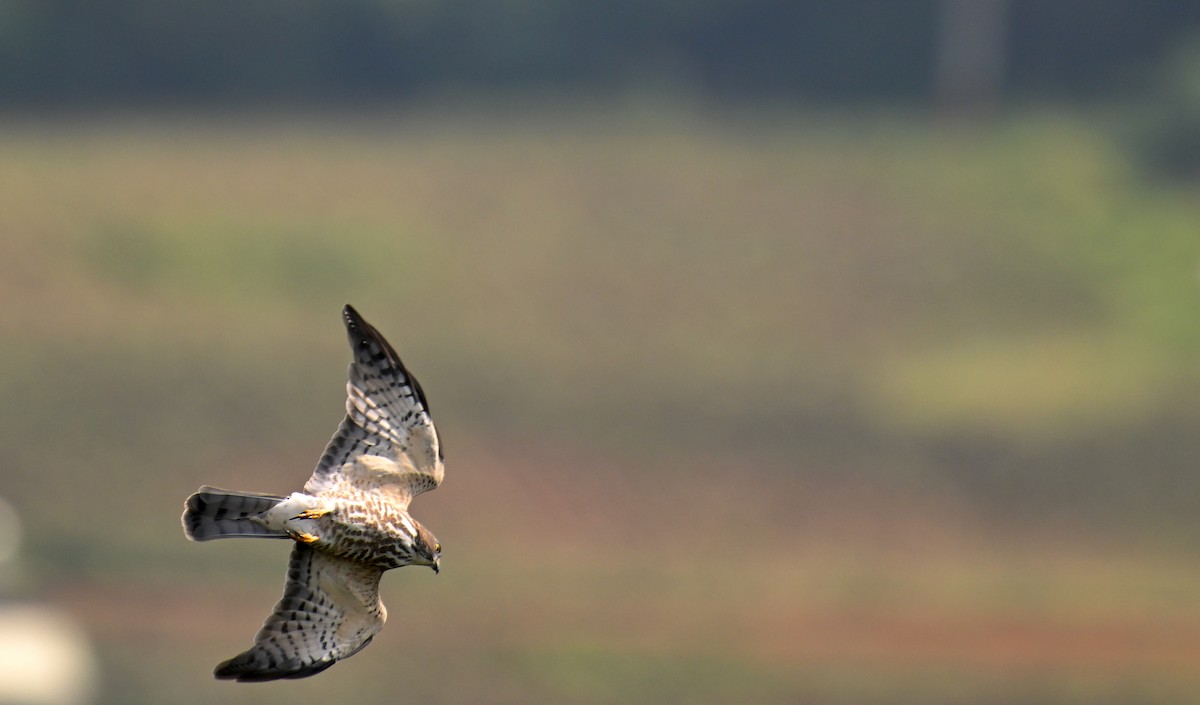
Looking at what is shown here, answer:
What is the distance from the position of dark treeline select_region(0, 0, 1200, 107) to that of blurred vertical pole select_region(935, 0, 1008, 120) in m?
0.29

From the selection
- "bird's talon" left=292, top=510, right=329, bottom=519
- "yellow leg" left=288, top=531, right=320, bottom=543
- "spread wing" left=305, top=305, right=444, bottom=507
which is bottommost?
"yellow leg" left=288, top=531, right=320, bottom=543

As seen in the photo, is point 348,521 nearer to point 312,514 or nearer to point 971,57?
point 312,514

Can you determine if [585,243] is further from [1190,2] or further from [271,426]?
[1190,2]

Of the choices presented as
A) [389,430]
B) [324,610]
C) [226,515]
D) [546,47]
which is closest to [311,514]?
[226,515]

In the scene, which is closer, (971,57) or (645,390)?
(645,390)

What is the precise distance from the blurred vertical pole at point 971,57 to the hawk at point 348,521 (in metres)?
Result: 43.0

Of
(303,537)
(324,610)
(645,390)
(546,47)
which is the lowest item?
(324,610)

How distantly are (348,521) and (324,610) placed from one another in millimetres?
474

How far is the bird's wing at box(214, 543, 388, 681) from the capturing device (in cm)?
843

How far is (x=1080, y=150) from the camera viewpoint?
4775 cm

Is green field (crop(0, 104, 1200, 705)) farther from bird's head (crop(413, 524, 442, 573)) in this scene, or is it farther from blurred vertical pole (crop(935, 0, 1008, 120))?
bird's head (crop(413, 524, 442, 573))

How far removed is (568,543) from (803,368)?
350 inches

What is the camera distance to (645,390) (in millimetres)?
36062

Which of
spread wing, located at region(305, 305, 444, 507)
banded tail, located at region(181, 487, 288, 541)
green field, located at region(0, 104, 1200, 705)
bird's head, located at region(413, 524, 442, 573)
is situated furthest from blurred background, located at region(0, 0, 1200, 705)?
banded tail, located at region(181, 487, 288, 541)
